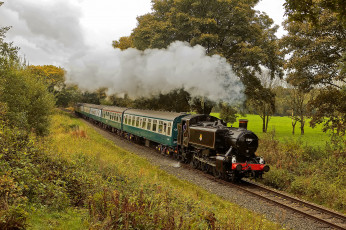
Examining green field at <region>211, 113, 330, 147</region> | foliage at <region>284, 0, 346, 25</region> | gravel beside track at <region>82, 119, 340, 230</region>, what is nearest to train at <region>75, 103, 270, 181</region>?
gravel beside track at <region>82, 119, 340, 230</region>

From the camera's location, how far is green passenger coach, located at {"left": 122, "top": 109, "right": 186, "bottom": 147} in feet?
56.9

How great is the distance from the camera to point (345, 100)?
1398 cm

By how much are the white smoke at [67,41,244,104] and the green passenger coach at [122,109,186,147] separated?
7.87ft

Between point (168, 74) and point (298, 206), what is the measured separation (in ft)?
44.9

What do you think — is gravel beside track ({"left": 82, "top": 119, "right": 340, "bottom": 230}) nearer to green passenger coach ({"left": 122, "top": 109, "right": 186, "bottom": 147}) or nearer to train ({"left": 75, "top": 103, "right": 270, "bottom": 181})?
train ({"left": 75, "top": 103, "right": 270, "bottom": 181})

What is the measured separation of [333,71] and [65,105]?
5771 centimetres

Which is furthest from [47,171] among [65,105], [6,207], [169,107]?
[65,105]

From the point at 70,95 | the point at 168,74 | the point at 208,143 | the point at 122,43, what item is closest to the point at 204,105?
the point at 168,74

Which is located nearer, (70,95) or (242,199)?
(242,199)

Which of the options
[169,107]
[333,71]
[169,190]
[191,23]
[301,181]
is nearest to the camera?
[169,190]

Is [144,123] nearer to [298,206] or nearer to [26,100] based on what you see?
[26,100]

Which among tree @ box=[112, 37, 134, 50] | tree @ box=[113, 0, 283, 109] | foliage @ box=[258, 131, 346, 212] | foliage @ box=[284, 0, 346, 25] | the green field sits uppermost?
tree @ box=[112, 37, 134, 50]

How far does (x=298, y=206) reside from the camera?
10.0m

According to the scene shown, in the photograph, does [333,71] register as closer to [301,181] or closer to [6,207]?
[301,181]
